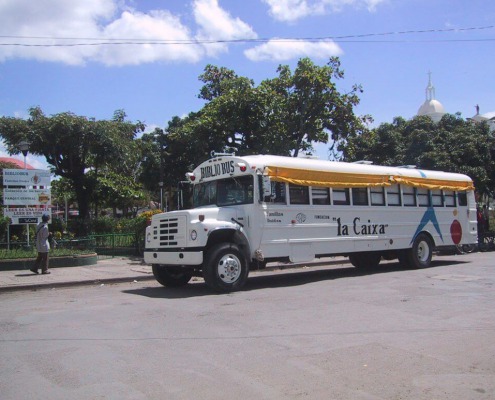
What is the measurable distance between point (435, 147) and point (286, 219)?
1547 cm

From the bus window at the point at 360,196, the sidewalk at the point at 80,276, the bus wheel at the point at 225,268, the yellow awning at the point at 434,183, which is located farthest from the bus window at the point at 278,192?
the sidewalk at the point at 80,276

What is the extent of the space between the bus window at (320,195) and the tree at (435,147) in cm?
972

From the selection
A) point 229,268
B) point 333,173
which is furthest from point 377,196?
point 229,268

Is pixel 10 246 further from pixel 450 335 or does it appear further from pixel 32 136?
pixel 450 335

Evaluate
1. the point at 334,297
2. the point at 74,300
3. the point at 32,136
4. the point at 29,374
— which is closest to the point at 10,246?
the point at 32,136

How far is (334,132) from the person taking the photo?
70.2ft

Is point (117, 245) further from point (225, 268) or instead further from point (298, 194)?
point (225, 268)

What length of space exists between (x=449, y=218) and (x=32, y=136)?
1744cm

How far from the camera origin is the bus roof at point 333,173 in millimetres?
11617

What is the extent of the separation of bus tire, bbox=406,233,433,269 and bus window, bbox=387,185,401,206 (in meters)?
1.40

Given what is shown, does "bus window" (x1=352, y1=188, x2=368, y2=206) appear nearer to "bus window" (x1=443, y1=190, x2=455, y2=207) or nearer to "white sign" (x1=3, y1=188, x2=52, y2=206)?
"bus window" (x1=443, y1=190, x2=455, y2=207)

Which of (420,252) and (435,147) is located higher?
(435,147)

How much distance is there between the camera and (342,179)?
13164 millimetres

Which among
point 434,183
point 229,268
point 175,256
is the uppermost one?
point 434,183
